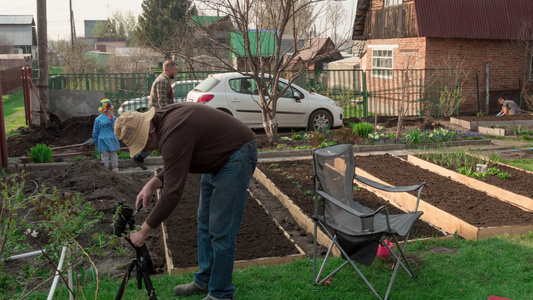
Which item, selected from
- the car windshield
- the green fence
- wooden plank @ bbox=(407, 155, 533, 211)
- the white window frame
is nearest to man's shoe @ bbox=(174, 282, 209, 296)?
wooden plank @ bbox=(407, 155, 533, 211)

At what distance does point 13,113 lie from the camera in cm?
1973

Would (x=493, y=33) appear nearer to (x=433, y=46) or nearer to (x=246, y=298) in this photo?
(x=433, y=46)

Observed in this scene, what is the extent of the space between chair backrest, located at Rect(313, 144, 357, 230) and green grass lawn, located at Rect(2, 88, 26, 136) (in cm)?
1114

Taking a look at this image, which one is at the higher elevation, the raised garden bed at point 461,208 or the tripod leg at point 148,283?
the tripod leg at point 148,283

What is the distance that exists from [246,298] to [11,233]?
189 centimetres

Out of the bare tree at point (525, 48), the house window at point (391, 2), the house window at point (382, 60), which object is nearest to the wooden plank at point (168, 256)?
the bare tree at point (525, 48)

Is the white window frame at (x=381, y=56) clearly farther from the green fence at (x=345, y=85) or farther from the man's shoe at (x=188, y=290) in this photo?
the man's shoe at (x=188, y=290)

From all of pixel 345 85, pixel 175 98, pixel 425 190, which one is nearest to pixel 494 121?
pixel 345 85

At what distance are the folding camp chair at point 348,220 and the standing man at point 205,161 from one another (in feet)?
3.11

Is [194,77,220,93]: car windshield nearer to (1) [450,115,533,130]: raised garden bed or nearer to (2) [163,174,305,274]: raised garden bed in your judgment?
(2) [163,174,305,274]: raised garden bed

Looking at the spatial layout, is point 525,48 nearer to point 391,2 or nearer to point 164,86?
point 391,2

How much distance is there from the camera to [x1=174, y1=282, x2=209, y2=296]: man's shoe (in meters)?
4.22

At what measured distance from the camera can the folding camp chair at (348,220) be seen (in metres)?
4.22

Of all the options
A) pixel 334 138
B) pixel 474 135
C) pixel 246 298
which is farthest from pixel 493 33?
pixel 246 298
